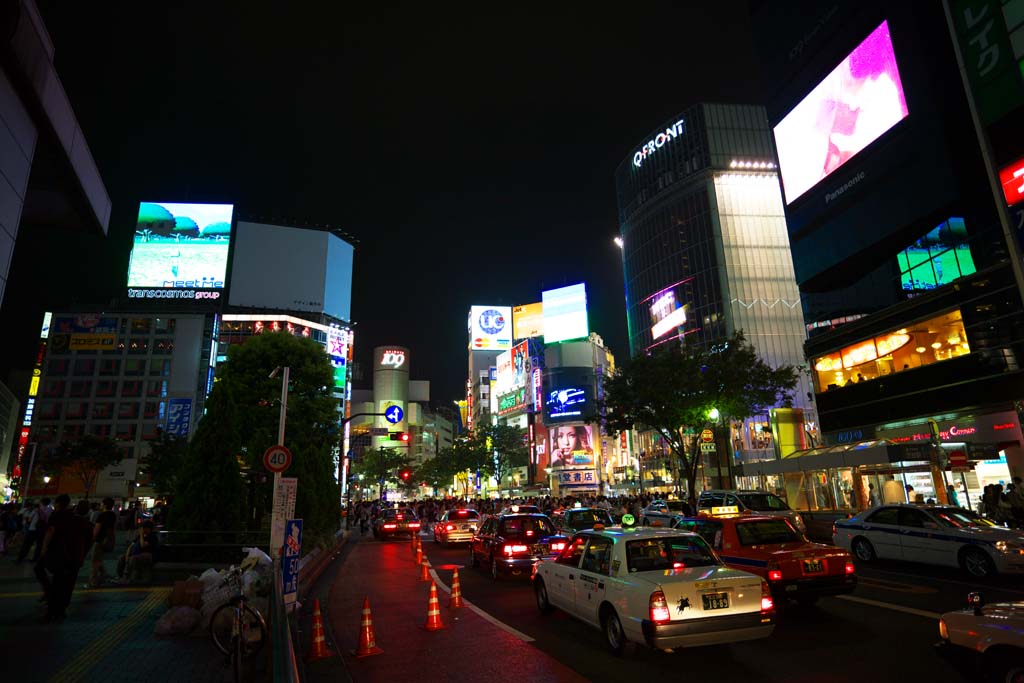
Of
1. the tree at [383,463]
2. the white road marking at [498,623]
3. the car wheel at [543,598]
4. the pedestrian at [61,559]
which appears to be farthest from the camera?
the tree at [383,463]

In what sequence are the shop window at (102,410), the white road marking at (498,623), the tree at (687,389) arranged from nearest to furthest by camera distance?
1. the white road marking at (498,623)
2. the tree at (687,389)
3. the shop window at (102,410)

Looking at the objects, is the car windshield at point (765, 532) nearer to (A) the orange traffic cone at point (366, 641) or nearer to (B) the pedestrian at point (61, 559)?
(A) the orange traffic cone at point (366, 641)

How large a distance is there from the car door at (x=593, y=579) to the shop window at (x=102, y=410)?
301 ft

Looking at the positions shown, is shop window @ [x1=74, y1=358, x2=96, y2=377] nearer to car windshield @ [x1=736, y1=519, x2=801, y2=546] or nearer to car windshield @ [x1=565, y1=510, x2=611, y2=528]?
car windshield @ [x1=565, y1=510, x2=611, y2=528]

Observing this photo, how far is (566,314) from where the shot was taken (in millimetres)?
99688

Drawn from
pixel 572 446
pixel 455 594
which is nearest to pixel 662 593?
pixel 455 594

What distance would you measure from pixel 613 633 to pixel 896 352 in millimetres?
27904

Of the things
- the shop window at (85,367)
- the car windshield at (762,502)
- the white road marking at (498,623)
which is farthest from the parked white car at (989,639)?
the shop window at (85,367)

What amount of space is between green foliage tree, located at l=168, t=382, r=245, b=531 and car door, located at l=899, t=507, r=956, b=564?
52.9 feet

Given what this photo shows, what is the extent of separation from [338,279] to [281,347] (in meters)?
81.1

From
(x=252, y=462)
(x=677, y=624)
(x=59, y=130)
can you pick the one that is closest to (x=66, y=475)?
(x=252, y=462)

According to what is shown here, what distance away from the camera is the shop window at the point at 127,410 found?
80688 mm

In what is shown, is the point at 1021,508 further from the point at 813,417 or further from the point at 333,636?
the point at 813,417

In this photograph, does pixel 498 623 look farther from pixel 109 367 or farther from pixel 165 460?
pixel 109 367
